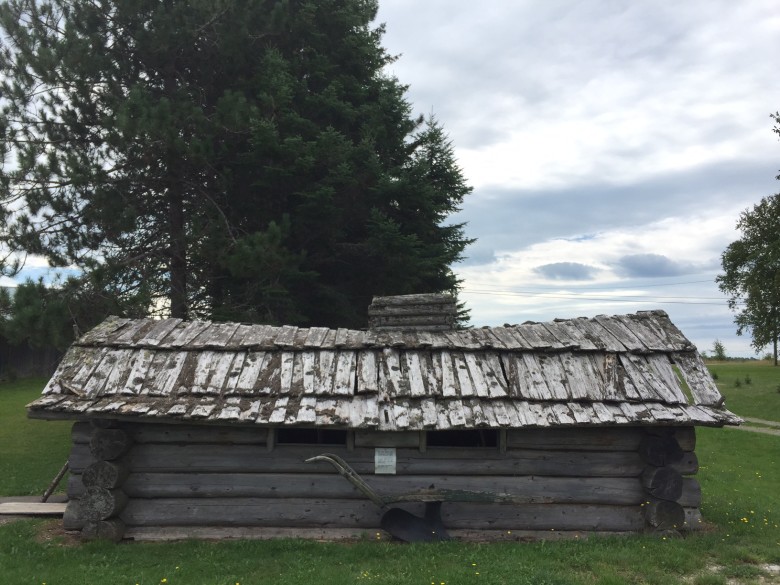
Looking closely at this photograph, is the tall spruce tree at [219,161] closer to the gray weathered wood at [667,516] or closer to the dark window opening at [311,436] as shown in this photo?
the dark window opening at [311,436]

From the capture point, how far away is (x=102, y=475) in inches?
338

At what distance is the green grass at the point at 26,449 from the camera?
13172 millimetres

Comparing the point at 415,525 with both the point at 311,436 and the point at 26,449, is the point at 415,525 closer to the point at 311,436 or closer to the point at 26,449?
the point at 311,436

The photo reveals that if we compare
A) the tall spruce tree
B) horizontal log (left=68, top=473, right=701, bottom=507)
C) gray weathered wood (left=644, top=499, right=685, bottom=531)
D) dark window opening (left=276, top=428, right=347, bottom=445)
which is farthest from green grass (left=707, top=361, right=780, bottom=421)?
dark window opening (left=276, top=428, right=347, bottom=445)

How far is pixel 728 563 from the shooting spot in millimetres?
7785

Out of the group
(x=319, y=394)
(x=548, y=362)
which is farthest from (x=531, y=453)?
(x=319, y=394)

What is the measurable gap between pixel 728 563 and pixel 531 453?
9.53ft

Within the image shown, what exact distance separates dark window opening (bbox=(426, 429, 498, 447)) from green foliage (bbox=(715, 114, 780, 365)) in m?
24.5

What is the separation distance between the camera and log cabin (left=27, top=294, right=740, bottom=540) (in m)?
8.58

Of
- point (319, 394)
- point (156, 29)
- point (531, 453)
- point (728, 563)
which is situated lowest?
point (728, 563)

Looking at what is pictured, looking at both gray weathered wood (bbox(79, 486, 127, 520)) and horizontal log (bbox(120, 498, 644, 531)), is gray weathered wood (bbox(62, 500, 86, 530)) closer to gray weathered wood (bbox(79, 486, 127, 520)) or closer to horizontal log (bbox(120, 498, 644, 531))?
gray weathered wood (bbox(79, 486, 127, 520))

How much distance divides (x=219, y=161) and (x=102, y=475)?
11.3 m

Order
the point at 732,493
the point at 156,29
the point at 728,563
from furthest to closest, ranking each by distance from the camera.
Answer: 1. the point at 156,29
2. the point at 732,493
3. the point at 728,563

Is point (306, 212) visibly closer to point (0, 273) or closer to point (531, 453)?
point (0, 273)
